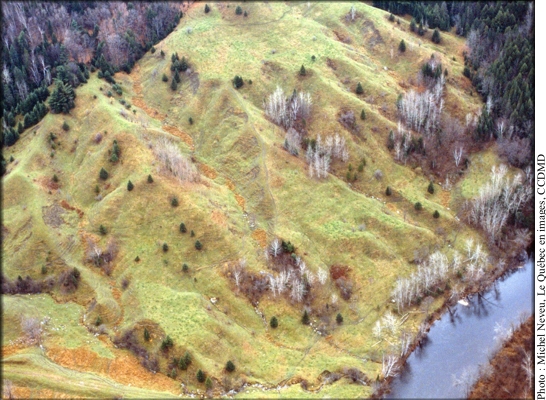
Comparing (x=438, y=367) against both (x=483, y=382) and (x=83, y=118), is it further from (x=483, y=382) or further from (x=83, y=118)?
(x=83, y=118)

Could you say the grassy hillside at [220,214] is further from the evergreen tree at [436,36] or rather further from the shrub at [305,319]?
the evergreen tree at [436,36]

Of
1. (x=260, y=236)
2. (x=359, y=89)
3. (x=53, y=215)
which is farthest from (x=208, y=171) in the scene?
(x=359, y=89)

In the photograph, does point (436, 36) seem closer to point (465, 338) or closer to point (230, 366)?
point (465, 338)

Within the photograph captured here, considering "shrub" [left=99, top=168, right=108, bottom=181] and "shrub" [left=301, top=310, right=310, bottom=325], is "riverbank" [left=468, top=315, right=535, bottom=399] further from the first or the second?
"shrub" [left=99, top=168, right=108, bottom=181]

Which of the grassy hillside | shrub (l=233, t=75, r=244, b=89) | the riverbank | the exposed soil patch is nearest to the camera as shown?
the riverbank

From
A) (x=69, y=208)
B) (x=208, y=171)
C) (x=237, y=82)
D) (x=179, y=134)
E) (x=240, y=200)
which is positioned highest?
(x=237, y=82)

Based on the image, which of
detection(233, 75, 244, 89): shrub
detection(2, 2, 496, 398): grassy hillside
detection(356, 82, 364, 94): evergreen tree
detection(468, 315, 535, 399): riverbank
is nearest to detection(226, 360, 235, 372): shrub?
detection(2, 2, 496, 398): grassy hillside
